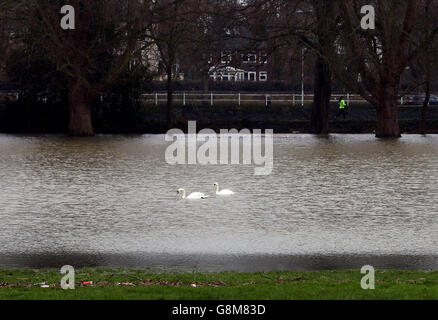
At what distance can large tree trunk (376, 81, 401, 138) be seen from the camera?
173 ft

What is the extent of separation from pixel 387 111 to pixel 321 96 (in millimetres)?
5185

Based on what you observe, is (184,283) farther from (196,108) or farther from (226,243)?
(196,108)

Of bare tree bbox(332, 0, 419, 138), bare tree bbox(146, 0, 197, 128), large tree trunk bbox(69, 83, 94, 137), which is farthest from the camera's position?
large tree trunk bbox(69, 83, 94, 137)

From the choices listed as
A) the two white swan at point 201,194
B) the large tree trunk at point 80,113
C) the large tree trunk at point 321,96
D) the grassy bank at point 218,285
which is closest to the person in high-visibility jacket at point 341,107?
the large tree trunk at point 321,96

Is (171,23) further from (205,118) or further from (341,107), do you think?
(341,107)

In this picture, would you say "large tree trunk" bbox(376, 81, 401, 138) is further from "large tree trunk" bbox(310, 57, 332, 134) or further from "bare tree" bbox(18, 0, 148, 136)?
"bare tree" bbox(18, 0, 148, 136)

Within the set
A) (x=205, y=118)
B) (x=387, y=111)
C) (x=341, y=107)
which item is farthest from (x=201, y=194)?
(x=205, y=118)

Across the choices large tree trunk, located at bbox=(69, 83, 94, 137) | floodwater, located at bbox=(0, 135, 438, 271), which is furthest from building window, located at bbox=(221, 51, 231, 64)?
floodwater, located at bbox=(0, 135, 438, 271)

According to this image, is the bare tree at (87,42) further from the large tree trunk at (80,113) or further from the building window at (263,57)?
the building window at (263,57)

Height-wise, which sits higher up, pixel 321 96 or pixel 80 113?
pixel 321 96

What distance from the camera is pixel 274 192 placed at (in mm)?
26922

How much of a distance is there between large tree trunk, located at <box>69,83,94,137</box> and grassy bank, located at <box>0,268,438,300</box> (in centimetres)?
4006

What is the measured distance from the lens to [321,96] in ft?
189

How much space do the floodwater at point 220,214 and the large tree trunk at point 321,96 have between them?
1853 cm
